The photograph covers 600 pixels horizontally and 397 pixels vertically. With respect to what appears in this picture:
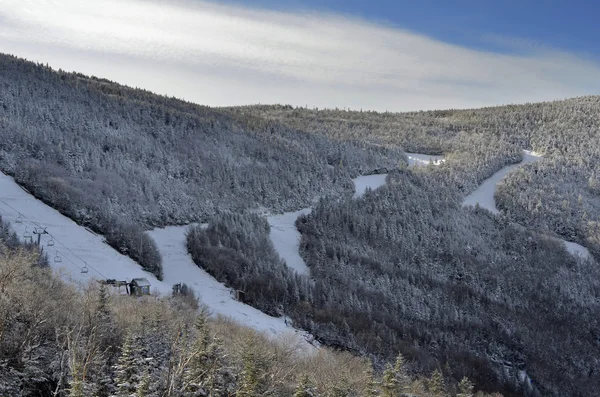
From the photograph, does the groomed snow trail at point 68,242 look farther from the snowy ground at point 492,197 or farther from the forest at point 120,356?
the snowy ground at point 492,197

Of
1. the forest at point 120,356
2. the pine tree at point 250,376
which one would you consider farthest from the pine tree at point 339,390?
the pine tree at point 250,376

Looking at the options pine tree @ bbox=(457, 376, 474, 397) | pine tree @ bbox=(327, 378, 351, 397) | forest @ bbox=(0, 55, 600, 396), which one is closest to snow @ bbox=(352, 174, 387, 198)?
forest @ bbox=(0, 55, 600, 396)

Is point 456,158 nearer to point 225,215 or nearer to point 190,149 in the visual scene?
point 190,149

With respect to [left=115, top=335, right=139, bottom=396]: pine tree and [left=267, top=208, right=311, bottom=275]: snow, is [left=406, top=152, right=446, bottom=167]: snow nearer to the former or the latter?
[left=267, top=208, right=311, bottom=275]: snow

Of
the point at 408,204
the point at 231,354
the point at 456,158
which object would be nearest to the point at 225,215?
the point at 408,204

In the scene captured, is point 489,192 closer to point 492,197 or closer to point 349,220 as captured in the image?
point 492,197

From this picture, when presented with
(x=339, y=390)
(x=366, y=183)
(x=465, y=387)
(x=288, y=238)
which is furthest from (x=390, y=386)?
(x=366, y=183)
